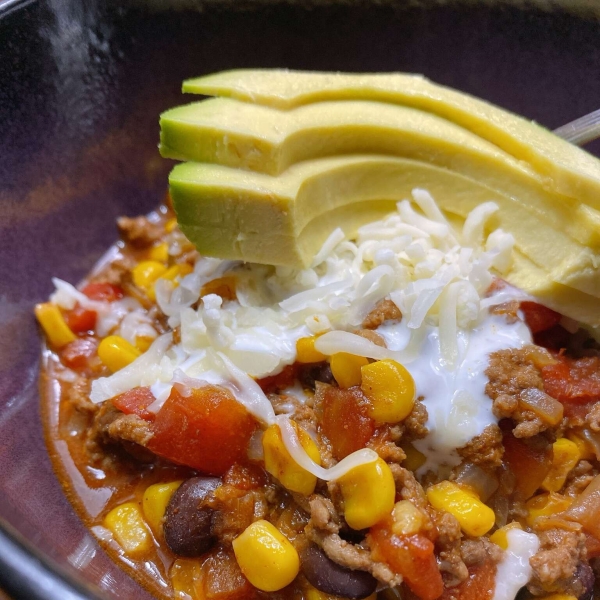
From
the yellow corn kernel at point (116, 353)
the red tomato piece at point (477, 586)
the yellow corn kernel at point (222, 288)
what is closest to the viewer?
the red tomato piece at point (477, 586)

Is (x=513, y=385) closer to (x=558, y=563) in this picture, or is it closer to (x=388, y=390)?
(x=388, y=390)

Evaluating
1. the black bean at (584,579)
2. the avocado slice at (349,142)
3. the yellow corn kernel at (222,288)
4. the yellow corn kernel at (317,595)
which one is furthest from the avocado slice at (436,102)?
the yellow corn kernel at (317,595)

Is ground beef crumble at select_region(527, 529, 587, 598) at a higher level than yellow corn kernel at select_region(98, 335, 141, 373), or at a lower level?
lower

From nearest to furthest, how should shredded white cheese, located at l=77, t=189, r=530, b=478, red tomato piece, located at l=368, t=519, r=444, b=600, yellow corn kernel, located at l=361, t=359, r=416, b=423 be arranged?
red tomato piece, located at l=368, t=519, r=444, b=600 → yellow corn kernel, located at l=361, t=359, r=416, b=423 → shredded white cheese, located at l=77, t=189, r=530, b=478

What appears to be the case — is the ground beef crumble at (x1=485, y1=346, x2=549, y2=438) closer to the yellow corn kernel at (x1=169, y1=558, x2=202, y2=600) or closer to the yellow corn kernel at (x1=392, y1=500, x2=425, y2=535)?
the yellow corn kernel at (x1=392, y1=500, x2=425, y2=535)

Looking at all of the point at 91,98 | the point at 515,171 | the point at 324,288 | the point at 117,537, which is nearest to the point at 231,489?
the point at 117,537

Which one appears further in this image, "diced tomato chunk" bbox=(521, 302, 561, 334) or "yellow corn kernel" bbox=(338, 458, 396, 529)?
"diced tomato chunk" bbox=(521, 302, 561, 334)

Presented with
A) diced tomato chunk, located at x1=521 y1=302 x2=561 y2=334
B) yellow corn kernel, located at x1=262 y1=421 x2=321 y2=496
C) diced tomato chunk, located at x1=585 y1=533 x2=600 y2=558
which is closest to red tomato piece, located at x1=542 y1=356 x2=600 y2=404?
diced tomato chunk, located at x1=521 y1=302 x2=561 y2=334

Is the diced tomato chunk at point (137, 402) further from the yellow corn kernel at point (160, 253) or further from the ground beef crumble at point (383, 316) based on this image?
the yellow corn kernel at point (160, 253)
